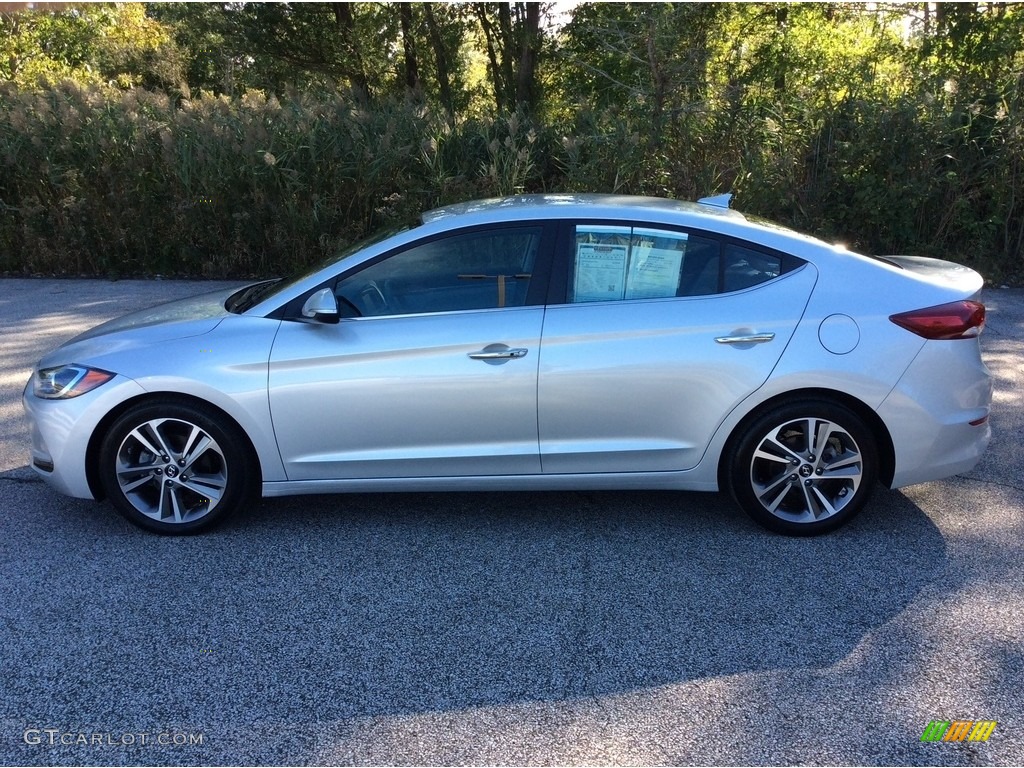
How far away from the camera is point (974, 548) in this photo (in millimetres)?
4105

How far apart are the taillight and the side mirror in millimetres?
2547

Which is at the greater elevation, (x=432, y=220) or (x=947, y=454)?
(x=432, y=220)

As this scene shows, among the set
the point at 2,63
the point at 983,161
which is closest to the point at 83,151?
the point at 983,161

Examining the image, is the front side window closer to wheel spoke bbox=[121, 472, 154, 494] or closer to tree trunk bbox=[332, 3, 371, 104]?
wheel spoke bbox=[121, 472, 154, 494]

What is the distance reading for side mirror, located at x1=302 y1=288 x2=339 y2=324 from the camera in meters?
4.12

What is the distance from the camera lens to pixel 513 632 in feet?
11.4

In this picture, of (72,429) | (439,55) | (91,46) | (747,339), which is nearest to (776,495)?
(747,339)

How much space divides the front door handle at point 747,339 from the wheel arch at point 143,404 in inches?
87.9

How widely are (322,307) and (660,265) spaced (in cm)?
159

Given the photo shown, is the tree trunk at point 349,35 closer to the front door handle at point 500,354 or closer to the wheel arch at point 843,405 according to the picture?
the front door handle at point 500,354

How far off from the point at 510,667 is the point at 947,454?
2333 millimetres

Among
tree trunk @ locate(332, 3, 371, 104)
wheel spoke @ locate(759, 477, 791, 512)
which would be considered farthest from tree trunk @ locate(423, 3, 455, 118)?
wheel spoke @ locate(759, 477, 791, 512)

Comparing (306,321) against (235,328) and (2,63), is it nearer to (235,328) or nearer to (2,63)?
(235,328)

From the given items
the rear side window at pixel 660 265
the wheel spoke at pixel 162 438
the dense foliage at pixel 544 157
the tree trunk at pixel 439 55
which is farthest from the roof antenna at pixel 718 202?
the tree trunk at pixel 439 55
